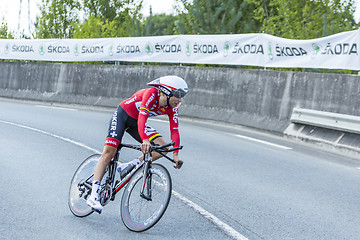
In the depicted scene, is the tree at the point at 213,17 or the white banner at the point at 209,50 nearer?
the white banner at the point at 209,50

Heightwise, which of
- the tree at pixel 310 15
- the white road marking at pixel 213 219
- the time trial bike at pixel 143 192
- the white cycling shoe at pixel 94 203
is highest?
the tree at pixel 310 15

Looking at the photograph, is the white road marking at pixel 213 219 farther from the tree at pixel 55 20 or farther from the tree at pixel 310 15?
the tree at pixel 55 20

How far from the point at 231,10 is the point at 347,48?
15.2 metres

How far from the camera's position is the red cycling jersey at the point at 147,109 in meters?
5.18

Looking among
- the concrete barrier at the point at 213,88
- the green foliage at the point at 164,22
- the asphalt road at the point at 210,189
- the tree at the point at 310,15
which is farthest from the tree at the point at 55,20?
the asphalt road at the point at 210,189

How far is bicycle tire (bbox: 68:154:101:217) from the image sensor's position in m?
5.85

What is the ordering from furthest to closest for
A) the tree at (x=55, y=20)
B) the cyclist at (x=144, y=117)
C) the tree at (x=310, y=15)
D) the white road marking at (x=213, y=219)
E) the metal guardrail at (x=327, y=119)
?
the tree at (x=55, y=20) < the tree at (x=310, y=15) < the metal guardrail at (x=327, y=119) < the white road marking at (x=213, y=219) < the cyclist at (x=144, y=117)

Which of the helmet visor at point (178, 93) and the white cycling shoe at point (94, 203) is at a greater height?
the helmet visor at point (178, 93)

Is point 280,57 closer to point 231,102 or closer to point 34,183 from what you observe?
point 231,102

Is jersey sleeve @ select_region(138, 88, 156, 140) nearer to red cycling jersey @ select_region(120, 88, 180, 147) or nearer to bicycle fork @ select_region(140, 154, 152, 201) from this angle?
red cycling jersey @ select_region(120, 88, 180, 147)

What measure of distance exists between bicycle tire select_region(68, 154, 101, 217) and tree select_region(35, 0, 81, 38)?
1324 inches

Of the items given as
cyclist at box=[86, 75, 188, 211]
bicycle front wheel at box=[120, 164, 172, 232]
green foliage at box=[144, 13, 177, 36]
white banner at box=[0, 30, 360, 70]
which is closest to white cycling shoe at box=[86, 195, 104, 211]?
cyclist at box=[86, 75, 188, 211]

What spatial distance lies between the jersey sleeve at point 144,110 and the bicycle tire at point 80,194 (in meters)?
0.99

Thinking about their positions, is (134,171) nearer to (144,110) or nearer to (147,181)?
(147,181)
